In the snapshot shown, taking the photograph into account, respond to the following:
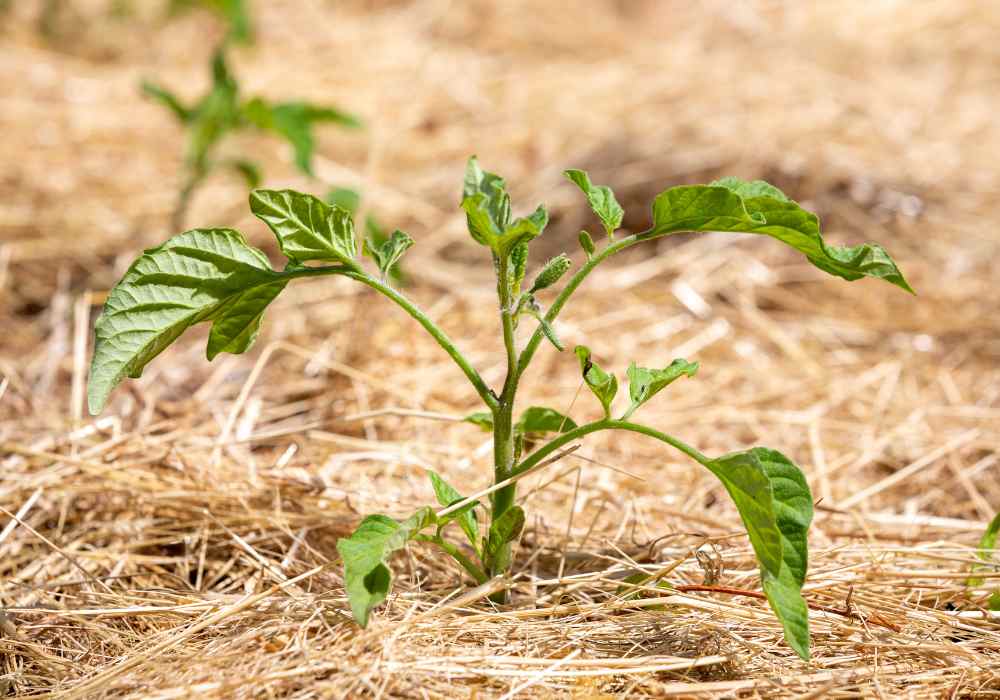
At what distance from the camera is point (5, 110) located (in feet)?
11.8

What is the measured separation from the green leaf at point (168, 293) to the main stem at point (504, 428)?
0.26m

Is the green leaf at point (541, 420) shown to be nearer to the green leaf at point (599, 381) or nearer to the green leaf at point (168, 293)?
the green leaf at point (599, 381)

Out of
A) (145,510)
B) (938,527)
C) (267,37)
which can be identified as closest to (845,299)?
(938,527)

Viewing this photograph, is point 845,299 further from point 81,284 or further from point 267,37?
point 267,37

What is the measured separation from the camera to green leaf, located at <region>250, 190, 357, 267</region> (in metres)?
1.02

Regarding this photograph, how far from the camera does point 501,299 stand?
1107 millimetres

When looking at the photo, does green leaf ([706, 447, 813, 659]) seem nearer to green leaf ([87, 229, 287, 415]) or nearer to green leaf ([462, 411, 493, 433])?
green leaf ([462, 411, 493, 433])

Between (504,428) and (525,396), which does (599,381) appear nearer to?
(504,428)

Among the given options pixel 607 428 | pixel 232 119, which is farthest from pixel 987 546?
pixel 232 119

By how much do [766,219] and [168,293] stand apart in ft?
2.20

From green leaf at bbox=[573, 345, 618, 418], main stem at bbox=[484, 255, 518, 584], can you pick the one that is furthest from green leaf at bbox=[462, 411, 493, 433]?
green leaf at bbox=[573, 345, 618, 418]

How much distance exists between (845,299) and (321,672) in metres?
2.09

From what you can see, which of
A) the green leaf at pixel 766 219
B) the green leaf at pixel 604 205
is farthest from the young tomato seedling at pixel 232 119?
the green leaf at pixel 766 219

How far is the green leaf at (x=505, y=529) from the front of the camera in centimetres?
109
